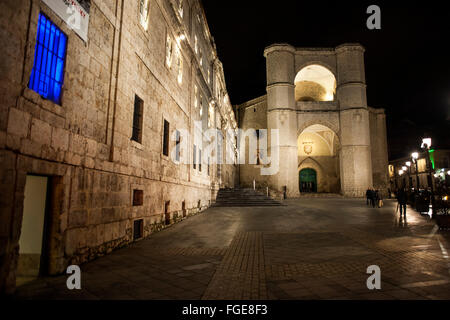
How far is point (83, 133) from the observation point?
5.39m

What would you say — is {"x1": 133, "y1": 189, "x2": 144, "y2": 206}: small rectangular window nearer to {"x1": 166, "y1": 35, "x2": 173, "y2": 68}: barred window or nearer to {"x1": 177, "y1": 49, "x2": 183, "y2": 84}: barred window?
{"x1": 166, "y1": 35, "x2": 173, "y2": 68}: barred window

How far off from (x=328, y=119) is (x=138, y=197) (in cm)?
3034

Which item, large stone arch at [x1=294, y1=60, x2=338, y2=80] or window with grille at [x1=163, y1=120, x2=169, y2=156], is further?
large stone arch at [x1=294, y1=60, x2=338, y2=80]

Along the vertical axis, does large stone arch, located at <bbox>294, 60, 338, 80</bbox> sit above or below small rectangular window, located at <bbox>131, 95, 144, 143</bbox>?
above

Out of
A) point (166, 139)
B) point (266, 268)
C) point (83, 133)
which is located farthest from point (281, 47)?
point (266, 268)

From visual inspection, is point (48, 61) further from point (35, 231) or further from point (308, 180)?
point (308, 180)

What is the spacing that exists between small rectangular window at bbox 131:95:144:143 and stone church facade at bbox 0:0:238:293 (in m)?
0.03

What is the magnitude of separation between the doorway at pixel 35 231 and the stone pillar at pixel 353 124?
32.2 metres

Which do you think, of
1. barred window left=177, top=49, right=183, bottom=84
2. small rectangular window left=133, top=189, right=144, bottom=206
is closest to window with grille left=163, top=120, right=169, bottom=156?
small rectangular window left=133, top=189, right=144, bottom=206

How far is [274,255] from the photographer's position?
5883 millimetres

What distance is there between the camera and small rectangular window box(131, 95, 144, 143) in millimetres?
7850

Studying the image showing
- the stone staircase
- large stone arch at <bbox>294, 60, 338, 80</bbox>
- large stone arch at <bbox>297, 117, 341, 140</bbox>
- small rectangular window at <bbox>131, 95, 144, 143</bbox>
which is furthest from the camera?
large stone arch at <bbox>294, 60, 338, 80</bbox>
